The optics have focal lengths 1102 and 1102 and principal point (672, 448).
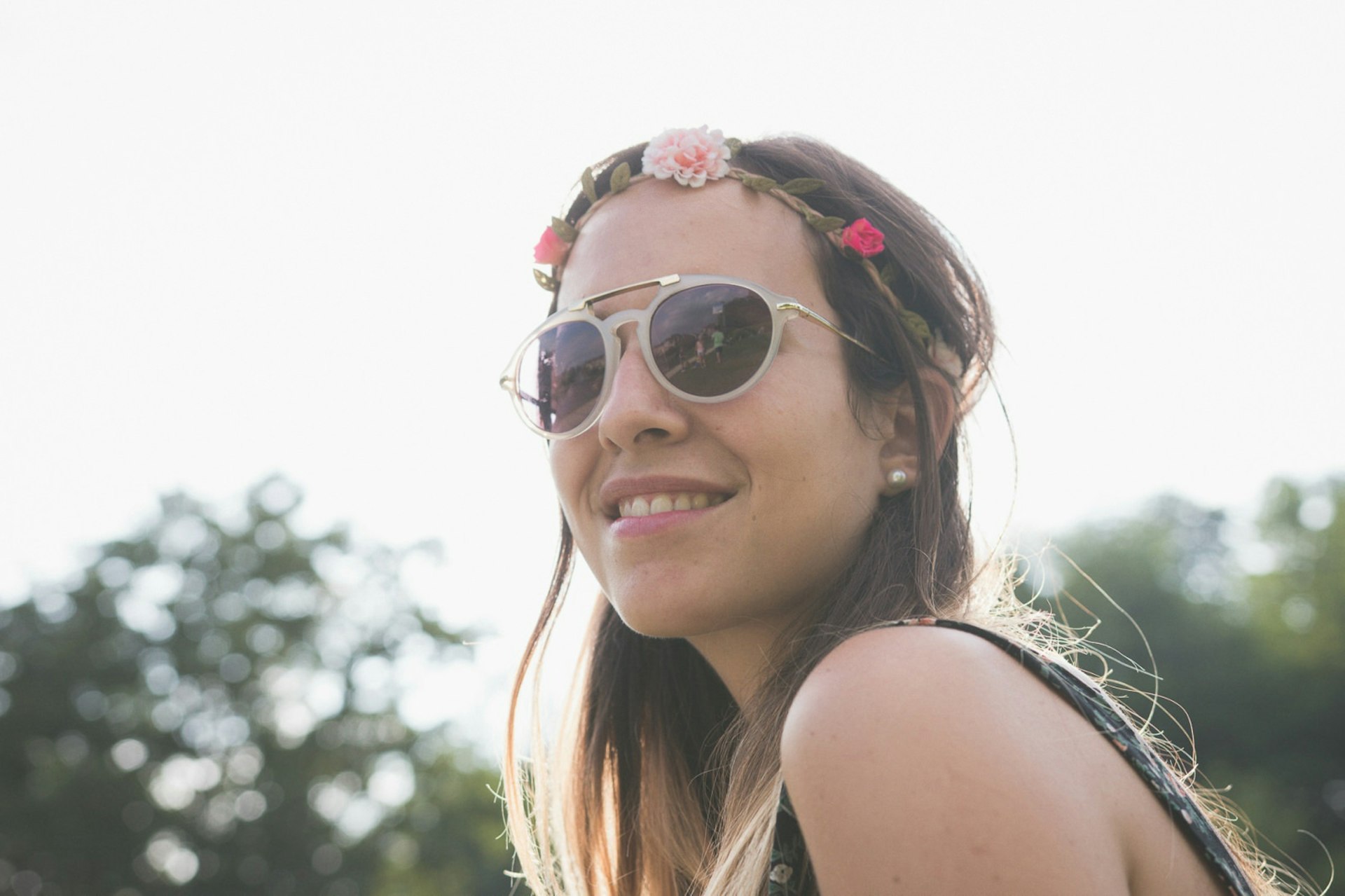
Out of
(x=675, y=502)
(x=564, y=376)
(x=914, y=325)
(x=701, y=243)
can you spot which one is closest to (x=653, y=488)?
(x=675, y=502)

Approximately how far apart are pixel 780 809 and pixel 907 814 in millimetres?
344

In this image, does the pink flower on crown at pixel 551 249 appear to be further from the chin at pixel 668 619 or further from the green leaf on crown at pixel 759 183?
the chin at pixel 668 619

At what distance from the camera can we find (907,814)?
4.55ft

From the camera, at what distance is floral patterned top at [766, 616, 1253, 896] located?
169 centimetres

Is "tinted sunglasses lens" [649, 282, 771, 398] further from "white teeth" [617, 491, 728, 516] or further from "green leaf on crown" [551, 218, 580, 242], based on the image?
"green leaf on crown" [551, 218, 580, 242]

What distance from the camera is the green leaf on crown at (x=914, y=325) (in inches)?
98.3

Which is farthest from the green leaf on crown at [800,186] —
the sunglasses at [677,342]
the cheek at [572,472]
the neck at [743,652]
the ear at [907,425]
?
the neck at [743,652]

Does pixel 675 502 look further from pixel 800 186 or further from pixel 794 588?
pixel 800 186

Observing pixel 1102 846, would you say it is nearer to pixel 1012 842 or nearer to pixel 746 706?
pixel 1012 842

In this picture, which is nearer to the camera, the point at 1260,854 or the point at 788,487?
the point at 788,487

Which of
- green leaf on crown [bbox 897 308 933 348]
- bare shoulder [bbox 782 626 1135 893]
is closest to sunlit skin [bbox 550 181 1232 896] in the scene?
bare shoulder [bbox 782 626 1135 893]

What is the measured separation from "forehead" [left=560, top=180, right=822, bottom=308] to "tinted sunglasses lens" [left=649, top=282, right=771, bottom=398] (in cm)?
8

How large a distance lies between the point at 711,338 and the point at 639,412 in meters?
0.21

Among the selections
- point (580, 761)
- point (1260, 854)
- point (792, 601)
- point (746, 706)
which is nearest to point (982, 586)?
point (792, 601)
